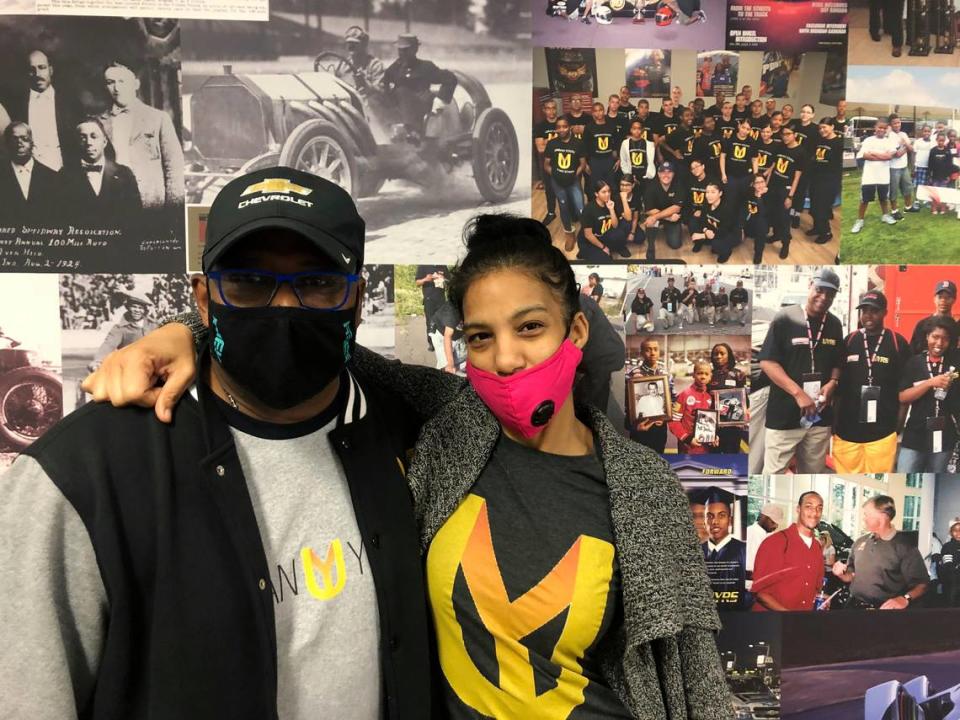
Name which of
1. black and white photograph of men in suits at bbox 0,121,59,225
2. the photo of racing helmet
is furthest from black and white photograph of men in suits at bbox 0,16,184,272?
the photo of racing helmet

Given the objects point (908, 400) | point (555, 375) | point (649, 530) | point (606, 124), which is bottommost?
point (649, 530)

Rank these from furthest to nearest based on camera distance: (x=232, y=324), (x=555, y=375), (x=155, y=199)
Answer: (x=155, y=199), (x=555, y=375), (x=232, y=324)

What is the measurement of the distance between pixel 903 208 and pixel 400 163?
1251mm

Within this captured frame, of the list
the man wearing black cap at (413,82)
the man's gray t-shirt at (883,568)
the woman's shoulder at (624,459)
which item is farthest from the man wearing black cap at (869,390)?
the man wearing black cap at (413,82)

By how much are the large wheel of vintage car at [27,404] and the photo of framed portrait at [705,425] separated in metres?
1.52

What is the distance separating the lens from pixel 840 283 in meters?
1.56

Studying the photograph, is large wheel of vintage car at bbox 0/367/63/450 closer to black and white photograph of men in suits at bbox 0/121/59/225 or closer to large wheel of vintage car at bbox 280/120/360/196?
black and white photograph of men in suits at bbox 0/121/59/225

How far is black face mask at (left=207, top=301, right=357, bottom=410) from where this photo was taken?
0.91 m

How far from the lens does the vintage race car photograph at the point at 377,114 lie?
141 centimetres

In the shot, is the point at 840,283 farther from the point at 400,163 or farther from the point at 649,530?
the point at 400,163

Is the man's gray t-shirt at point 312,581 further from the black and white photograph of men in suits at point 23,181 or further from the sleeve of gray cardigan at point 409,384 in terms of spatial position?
the black and white photograph of men in suits at point 23,181

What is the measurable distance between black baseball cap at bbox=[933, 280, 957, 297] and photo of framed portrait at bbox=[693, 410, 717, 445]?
0.65 meters

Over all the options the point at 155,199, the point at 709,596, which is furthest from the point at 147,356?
the point at 709,596

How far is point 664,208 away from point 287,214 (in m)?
0.97
